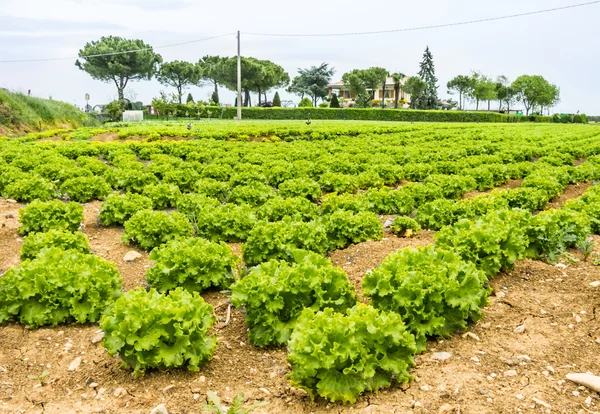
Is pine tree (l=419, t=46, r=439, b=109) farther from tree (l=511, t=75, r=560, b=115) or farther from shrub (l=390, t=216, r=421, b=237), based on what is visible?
shrub (l=390, t=216, r=421, b=237)

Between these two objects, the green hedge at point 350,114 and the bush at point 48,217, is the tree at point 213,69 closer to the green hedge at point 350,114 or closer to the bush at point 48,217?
the green hedge at point 350,114

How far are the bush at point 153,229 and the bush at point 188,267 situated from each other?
70.7 inches

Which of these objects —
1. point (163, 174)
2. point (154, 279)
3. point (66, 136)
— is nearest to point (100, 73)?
point (66, 136)

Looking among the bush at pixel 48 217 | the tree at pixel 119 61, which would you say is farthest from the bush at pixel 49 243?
the tree at pixel 119 61

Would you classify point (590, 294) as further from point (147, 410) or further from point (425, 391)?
point (147, 410)

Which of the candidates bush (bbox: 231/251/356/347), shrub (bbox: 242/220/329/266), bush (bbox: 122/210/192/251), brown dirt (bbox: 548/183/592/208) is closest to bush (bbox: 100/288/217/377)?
bush (bbox: 231/251/356/347)

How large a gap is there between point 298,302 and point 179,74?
10236cm

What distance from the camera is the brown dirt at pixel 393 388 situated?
4.29 m

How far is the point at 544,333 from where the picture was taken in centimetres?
527

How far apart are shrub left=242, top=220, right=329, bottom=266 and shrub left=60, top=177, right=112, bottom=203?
5.94 m

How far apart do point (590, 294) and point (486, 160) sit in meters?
13.5

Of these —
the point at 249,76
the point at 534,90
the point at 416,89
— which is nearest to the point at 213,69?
the point at 249,76

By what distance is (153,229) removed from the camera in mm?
8414

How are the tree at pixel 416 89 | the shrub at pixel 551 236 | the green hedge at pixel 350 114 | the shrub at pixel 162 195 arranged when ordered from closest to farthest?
the shrub at pixel 551 236 → the shrub at pixel 162 195 → the green hedge at pixel 350 114 → the tree at pixel 416 89
